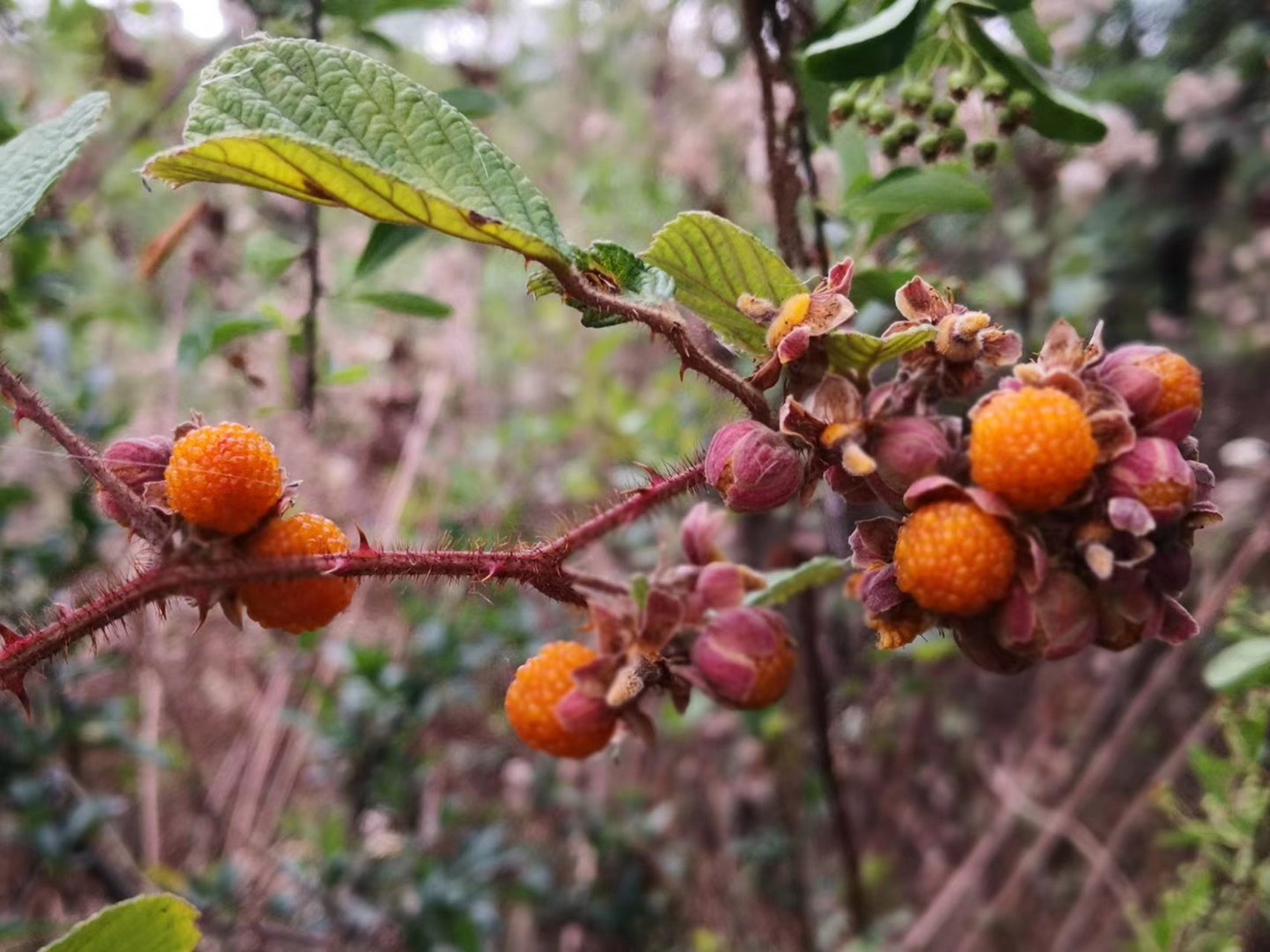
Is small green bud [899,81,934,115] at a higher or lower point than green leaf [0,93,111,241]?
lower

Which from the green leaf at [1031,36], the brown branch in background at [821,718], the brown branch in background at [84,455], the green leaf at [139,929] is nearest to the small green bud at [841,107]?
the green leaf at [1031,36]

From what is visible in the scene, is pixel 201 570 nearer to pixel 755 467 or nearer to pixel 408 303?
pixel 755 467

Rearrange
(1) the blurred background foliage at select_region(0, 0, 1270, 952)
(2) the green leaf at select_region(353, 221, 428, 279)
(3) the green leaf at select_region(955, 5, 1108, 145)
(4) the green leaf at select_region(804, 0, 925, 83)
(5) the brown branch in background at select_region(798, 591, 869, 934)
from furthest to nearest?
(1) the blurred background foliage at select_region(0, 0, 1270, 952)
(5) the brown branch in background at select_region(798, 591, 869, 934)
(2) the green leaf at select_region(353, 221, 428, 279)
(3) the green leaf at select_region(955, 5, 1108, 145)
(4) the green leaf at select_region(804, 0, 925, 83)

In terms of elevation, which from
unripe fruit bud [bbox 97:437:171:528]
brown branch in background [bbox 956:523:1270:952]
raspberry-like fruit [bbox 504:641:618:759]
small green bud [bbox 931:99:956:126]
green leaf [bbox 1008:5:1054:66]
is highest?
green leaf [bbox 1008:5:1054:66]

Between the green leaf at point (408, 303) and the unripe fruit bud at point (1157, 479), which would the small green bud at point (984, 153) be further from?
the green leaf at point (408, 303)

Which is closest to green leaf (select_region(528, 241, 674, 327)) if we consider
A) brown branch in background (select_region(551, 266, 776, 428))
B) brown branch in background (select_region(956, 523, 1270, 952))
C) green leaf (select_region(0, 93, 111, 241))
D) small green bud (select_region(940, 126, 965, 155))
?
brown branch in background (select_region(551, 266, 776, 428))

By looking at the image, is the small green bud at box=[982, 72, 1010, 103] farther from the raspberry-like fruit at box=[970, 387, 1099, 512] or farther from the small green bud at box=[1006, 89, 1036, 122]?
the raspberry-like fruit at box=[970, 387, 1099, 512]

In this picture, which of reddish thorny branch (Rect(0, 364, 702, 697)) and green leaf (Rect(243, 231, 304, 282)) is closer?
reddish thorny branch (Rect(0, 364, 702, 697))
